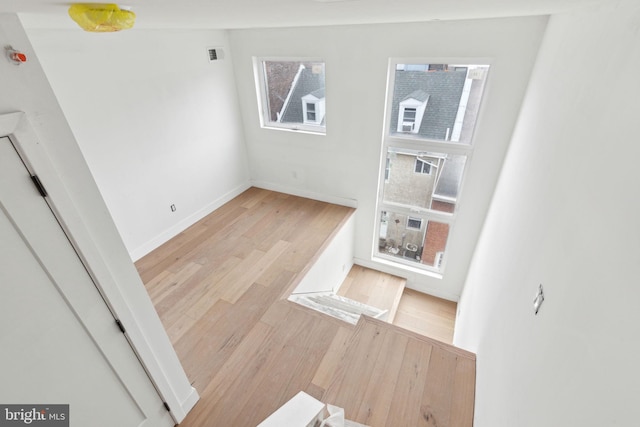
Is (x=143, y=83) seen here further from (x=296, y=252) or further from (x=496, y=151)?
(x=496, y=151)

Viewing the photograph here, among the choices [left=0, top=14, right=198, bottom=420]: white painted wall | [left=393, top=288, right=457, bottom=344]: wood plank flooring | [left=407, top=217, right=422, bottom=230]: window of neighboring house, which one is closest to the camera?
[left=0, top=14, right=198, bottom=420]: white painted wall

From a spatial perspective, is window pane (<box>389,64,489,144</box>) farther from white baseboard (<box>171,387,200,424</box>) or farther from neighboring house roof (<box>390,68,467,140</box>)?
white baseboard (<box>171,387,200,424</box>)

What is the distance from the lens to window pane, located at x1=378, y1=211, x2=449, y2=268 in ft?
12.3

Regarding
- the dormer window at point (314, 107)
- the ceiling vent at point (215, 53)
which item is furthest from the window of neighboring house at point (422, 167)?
the ceiling vent at point (215, 53)

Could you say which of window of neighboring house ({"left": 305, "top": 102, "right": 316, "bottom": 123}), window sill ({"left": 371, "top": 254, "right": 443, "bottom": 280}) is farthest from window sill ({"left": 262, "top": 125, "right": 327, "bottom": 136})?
window sill ({"left": 371, "top": 254, "right": 443, "bottom": 280})

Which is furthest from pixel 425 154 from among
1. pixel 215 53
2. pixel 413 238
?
pixel 215 53

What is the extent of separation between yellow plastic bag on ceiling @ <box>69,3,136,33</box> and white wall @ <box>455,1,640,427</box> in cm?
149

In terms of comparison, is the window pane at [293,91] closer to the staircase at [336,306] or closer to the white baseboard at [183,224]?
the white baseboard at [183,224]

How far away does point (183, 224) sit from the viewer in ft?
11.5

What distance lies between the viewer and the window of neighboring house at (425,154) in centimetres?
292

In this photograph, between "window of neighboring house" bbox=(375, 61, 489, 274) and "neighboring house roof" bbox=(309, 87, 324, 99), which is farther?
"neighboring house roof" bbox=(309, 87, 324, 99)

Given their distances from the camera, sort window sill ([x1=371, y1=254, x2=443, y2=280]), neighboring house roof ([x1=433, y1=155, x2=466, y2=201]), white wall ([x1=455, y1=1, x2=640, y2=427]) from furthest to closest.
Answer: window sill ([x1=371, y1=254, x2=443, y2=280]) < neighboring house roof ([x1=433, y1=155, x2=466, y2=201]) < white wall ([x1=455, y1=1, x2=640, y2=427])

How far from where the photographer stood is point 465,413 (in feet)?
5.76

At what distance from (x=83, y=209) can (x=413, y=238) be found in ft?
12.0
